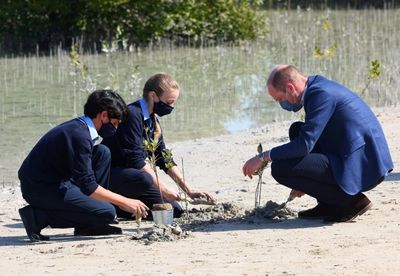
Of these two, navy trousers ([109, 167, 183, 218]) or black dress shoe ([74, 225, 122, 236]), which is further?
navy trousers ([109, 167, 183, 218])

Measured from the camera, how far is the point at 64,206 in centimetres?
808

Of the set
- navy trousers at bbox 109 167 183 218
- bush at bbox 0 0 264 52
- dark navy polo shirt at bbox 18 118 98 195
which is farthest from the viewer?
bush at bbox 0 0 264 52

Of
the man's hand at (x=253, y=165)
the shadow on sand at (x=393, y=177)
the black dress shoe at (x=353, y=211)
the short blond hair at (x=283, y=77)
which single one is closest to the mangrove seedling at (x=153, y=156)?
the man's hand at (x=253, y=165)

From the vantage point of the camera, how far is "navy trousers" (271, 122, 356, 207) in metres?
8.09

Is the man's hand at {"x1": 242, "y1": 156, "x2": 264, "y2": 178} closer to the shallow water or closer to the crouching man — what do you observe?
the crouching man

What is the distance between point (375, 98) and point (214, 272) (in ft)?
30.1

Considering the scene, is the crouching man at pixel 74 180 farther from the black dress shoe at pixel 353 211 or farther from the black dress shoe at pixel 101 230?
the black dress shoe at pixel 353 211

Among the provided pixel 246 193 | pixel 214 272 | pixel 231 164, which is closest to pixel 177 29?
pixel 231 164

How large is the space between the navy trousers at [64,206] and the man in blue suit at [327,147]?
43.1 inches

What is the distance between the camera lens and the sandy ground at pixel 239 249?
6961 millimetres

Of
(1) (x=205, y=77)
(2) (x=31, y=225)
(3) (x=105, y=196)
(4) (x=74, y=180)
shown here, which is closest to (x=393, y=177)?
(3) (x=105, y=196)

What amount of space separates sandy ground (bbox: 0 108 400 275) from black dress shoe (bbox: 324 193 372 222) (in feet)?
0.22

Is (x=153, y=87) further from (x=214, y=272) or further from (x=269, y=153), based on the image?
(x=214, y=272)

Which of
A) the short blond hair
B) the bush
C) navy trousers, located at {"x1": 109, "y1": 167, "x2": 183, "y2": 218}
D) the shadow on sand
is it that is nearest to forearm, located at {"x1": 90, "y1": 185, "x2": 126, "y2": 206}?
navy trousers, located at {"x1": 109, "y1": 167, "x2": 183, "y2": 218}
